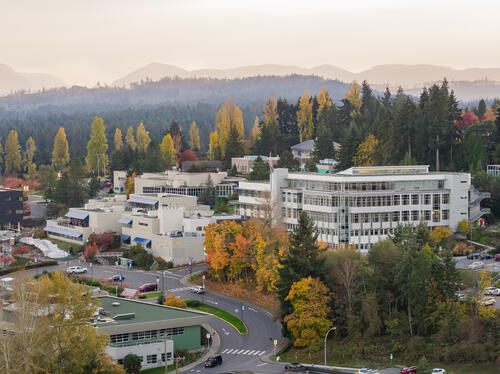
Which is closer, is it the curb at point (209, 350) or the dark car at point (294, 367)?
the dark car at point (294, 367)

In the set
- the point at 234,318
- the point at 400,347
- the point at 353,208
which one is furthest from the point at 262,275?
the point at 400,347

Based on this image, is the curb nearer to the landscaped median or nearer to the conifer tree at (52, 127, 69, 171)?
the landscaped median

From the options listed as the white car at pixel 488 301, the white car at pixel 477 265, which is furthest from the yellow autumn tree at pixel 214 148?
the white car at pixel 488 301

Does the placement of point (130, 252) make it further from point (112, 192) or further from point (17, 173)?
point (17, 173)

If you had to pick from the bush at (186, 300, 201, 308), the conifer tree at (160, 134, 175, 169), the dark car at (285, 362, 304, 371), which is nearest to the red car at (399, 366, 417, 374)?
the dark car at (285, 362, 304, 371)

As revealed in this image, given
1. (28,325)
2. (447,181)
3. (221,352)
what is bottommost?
(221,352)

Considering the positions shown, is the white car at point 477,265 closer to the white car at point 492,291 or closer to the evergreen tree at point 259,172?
the white car at point 492,291
